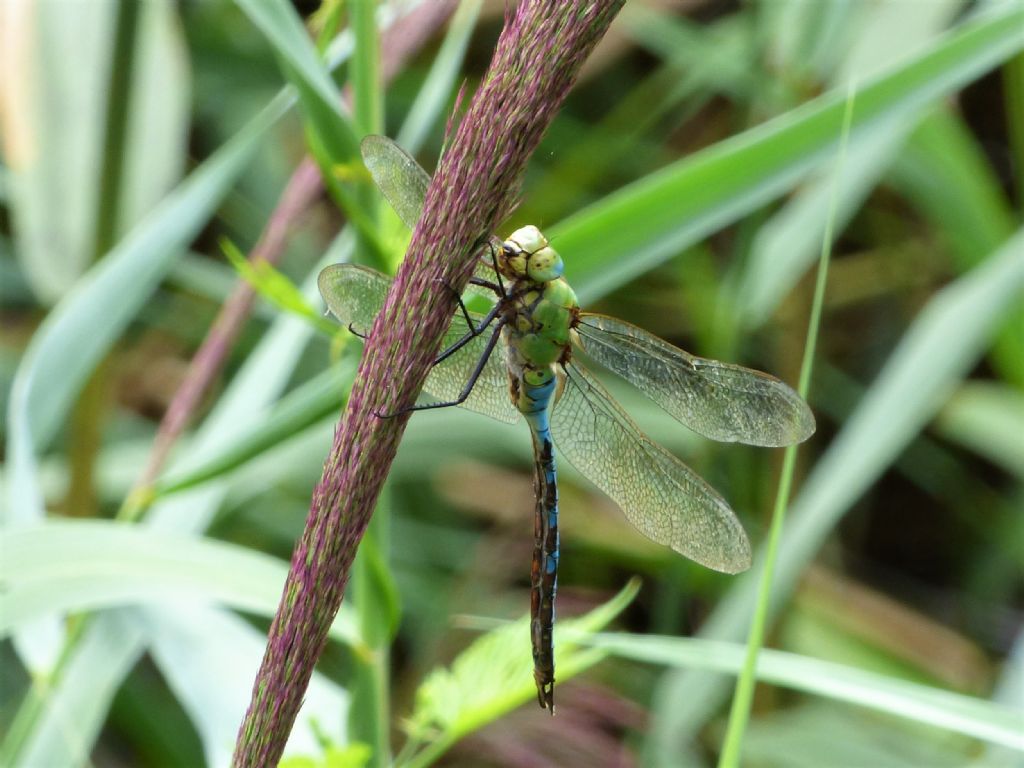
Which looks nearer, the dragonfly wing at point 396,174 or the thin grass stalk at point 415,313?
the thin grass stalk at point 415,313

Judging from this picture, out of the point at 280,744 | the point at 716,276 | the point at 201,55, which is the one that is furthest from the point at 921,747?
the point at 201,55

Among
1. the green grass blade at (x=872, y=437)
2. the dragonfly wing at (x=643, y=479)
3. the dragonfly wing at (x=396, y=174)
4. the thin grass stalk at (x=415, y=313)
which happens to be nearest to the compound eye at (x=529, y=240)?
the dragonfly wing at (x=396, y=174)

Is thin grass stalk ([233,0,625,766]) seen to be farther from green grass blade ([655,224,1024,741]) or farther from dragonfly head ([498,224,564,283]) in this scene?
green grass blade ([655,224,1024,741])

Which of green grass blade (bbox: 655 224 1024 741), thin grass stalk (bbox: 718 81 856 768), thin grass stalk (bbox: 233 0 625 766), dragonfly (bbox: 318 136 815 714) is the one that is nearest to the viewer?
thin grass stalk (bbox: 233 0 625 766)

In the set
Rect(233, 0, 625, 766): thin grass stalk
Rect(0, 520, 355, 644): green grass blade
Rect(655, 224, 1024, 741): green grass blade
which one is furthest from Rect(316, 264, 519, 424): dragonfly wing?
Rect(655, 224, 1024, 741): green grass blade

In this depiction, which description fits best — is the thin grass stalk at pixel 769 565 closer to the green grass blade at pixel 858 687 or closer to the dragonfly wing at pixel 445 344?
the green grass blade at pixel 858 687

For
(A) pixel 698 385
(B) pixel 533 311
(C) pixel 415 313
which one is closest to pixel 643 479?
(A) pixel 698 385

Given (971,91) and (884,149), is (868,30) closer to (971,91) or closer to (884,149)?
(884,149)
